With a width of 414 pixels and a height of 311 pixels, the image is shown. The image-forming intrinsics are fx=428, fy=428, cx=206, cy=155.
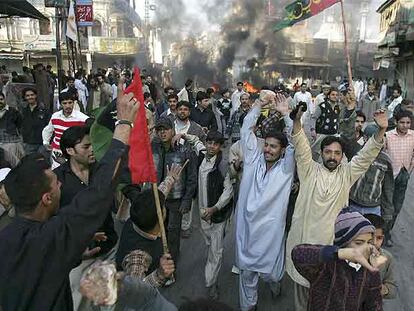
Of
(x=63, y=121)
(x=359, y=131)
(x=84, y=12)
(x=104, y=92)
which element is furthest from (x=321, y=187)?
(x=84, y=12)

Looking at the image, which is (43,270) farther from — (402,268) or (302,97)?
(302,97)

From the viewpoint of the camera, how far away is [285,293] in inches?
166

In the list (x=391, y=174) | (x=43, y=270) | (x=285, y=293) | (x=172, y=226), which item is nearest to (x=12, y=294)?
(x=43, y=270)


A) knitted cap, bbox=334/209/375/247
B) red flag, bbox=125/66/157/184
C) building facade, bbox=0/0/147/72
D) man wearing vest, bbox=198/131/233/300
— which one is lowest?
man wearing vest, bbox=198/131/233/300

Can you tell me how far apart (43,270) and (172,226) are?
270 cm

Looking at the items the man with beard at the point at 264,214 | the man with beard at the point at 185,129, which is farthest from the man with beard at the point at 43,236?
the man with beard at the point at 185,129

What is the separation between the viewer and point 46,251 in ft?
5.41

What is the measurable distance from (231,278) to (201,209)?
87cm

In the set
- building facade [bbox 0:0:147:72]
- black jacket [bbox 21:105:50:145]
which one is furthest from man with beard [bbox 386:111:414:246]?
building facade [bbox 0:0:147:72]

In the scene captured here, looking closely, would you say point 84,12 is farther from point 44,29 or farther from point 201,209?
point 44,29

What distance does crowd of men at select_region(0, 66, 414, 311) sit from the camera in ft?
5.51

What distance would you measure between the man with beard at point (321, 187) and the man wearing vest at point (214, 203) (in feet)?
3.17

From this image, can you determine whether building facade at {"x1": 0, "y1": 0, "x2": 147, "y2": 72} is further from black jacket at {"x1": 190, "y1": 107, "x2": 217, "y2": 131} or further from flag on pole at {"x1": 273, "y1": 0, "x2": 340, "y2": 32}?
black jacket at {"x1": 190, "y1": 107, "x2": 217, "y2": 131}

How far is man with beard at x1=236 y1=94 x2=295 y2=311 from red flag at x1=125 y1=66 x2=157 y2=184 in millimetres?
1140
